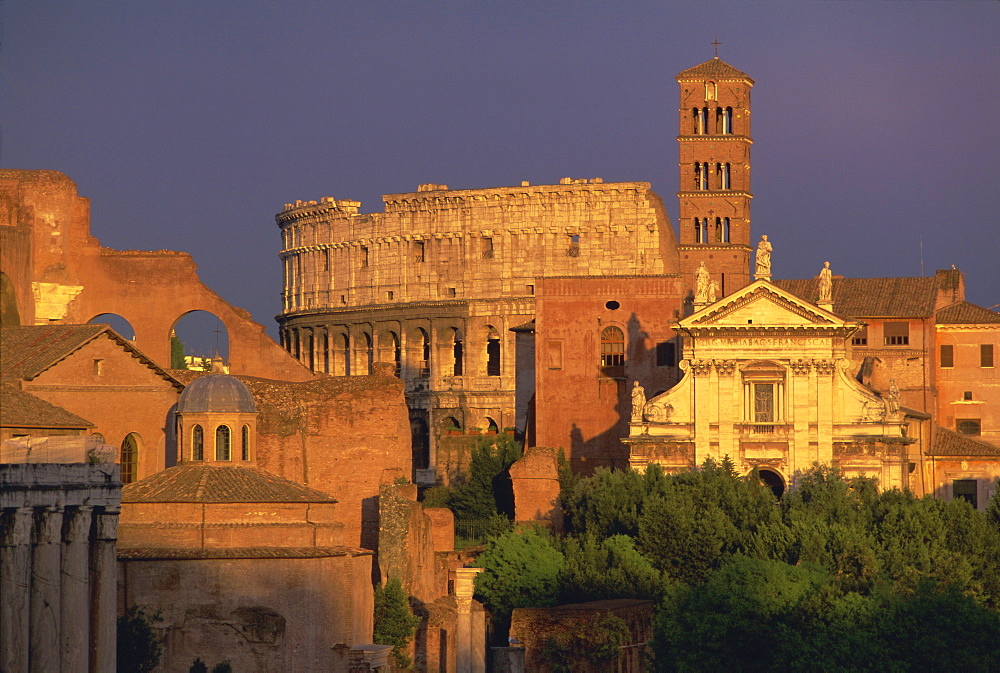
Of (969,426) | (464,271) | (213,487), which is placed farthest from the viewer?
(464,271)

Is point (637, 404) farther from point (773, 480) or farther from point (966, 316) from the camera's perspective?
point (966, 316)

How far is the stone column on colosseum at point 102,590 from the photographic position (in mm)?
36375

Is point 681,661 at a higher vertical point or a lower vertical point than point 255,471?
lower

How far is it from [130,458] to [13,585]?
18.3m

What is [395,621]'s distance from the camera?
158ft

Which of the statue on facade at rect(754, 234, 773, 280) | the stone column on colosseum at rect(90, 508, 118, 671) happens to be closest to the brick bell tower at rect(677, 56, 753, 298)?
the statue on facade at rect(754, 234, 773, 280)

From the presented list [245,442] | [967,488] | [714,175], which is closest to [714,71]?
[714,175]

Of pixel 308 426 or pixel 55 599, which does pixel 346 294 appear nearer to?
pixel 308 426

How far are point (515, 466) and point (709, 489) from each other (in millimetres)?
6376

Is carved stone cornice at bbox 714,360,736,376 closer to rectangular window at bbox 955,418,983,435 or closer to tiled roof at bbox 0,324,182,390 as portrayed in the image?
rectangular window at bbox 955,418,983,435

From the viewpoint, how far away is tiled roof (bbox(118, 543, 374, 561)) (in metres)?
44.5

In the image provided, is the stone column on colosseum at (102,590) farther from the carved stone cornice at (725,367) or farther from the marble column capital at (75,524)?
the carved stone cornice at (725,367)

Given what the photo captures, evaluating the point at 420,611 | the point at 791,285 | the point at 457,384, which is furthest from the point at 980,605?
the point at 457,384

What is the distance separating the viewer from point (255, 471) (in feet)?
161
